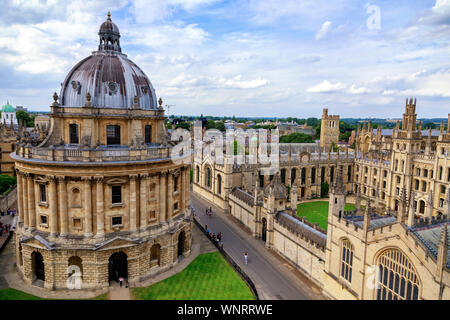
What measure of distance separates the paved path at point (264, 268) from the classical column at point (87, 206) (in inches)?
649

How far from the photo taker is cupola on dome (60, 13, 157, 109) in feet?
101

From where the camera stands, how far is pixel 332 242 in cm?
2723

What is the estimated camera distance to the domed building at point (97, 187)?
2884 cm

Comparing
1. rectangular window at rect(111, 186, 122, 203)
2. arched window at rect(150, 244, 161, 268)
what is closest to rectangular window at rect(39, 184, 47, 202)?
rectangular window at rect(111, 186, 122, 203)

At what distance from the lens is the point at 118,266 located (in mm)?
31047

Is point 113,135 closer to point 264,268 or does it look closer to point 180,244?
point 180,244

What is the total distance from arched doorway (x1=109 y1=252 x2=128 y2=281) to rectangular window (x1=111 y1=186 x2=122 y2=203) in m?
5.26

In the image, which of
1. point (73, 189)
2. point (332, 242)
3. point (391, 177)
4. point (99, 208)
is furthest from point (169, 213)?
point (391, 177)

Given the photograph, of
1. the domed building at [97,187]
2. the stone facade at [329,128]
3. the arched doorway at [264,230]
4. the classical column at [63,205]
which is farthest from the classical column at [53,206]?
the stone facade at [329,128]

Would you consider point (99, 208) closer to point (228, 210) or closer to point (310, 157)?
point (228, 210)

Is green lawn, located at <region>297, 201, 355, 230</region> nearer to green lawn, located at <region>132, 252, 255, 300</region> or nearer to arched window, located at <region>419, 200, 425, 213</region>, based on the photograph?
arched window, located at <region>419, 200, 425, 213</region>

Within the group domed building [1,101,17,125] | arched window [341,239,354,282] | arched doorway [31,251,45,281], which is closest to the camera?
arched window [341,239,354,282]

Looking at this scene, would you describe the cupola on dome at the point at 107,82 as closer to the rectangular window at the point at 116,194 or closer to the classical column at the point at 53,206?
the classical column at the point at 53,206

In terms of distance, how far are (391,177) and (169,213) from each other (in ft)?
146
